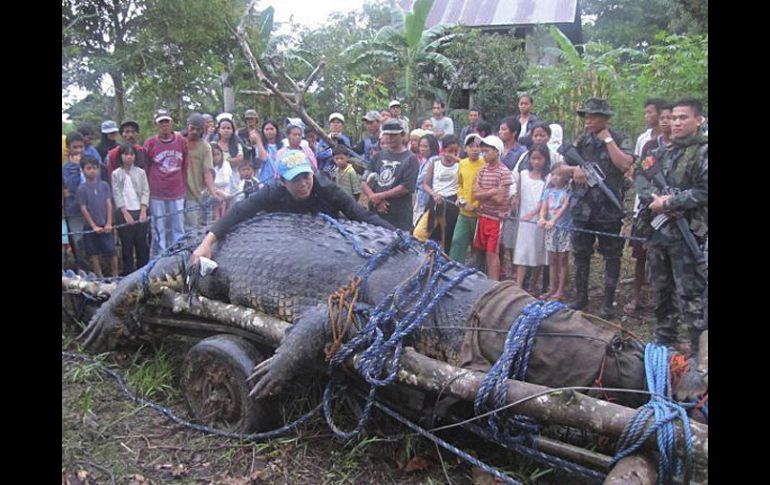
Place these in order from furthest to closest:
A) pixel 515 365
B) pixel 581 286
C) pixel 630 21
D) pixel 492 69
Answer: pixel 492 69, pixel 630 21, pixel 581 286, pixel 515 365

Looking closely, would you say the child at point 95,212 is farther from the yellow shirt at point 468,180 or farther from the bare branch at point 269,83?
the yellow shirt at point 468,180

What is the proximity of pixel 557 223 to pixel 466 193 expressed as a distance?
3.11 feet

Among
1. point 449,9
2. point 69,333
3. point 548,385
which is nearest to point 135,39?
point 69,333

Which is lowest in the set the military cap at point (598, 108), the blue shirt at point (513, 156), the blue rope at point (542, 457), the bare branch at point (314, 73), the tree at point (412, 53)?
the blue rope at point (542, 457)

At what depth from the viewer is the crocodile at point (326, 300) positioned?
289cm

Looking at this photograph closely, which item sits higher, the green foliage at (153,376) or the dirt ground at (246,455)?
the green foliage at (153,376)

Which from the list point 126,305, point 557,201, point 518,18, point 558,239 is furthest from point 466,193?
point 518,18

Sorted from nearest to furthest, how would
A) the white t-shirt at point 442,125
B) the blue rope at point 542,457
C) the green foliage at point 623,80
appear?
the blue rope at point 542,457 < the green foliage at point 623,80 < the white t-shirt at point 442,125

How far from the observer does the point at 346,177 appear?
22.7 feet

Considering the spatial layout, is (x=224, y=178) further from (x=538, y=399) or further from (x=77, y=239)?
(x=538, y=399)

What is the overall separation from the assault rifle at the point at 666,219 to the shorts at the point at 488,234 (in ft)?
5.46

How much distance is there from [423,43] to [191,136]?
9.16 meters

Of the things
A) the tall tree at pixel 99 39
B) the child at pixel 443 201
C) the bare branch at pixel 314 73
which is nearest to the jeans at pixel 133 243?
the tall tree at pixel 99 39
